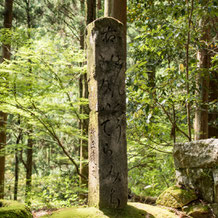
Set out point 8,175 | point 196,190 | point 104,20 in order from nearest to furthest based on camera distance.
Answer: point 104,20
point 196,190
point 8,175

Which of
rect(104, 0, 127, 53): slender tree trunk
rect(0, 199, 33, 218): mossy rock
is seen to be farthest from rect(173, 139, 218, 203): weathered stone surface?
rect(104, 0, 127, 53): slender tree trunk

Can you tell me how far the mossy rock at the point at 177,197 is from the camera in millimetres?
2918

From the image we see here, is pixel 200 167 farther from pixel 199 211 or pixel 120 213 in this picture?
pixel 120 213

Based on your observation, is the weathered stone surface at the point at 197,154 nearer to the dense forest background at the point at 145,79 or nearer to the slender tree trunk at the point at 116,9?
the dense forest background at the point at 145,79

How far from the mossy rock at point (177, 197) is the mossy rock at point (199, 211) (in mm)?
96

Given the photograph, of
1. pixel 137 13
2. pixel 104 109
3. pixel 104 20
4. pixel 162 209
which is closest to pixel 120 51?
pixel 104 20

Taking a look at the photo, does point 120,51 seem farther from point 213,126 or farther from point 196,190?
point 213,126

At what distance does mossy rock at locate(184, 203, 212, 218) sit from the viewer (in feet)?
9.07

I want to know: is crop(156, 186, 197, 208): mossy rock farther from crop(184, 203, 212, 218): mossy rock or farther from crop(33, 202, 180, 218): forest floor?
crop(33, 202, 180, 218): forest floor

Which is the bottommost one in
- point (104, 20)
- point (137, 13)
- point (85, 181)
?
point (85, 181)

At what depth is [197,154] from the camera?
2.98 m

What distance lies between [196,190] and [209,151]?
0.60 meters

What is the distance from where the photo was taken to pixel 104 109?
2494 millimetres

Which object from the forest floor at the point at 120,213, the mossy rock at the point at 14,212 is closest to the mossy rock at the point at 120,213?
the forest floor at the point at 120,213
